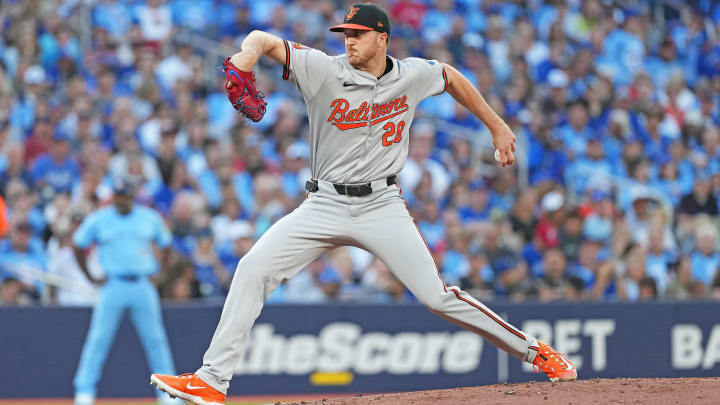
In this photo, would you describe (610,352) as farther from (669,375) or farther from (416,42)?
(416,42)

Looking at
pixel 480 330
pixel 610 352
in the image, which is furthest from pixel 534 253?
pixel 480 330

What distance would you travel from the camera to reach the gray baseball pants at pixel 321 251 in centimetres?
579

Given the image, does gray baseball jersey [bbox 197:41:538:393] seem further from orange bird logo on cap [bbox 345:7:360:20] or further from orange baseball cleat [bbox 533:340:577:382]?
orange baseball cleat [bbox 533:340:577:382]

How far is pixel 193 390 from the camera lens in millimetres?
5773

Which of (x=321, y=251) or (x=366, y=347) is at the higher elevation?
(x=321, y=251)

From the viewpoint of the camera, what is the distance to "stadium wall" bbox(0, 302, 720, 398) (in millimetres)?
11086

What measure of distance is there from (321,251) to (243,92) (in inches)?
38.9

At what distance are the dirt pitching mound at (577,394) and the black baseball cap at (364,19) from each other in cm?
198

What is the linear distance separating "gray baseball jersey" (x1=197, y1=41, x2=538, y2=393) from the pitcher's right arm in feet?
0.18

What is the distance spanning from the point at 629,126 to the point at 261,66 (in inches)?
193

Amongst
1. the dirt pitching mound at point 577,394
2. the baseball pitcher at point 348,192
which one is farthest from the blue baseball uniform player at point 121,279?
the baseball pitcher at point 348,192

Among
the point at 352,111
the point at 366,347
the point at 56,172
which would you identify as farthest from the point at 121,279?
the point at 352,111

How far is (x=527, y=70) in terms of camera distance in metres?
15.8

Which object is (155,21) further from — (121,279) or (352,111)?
(352,111)
